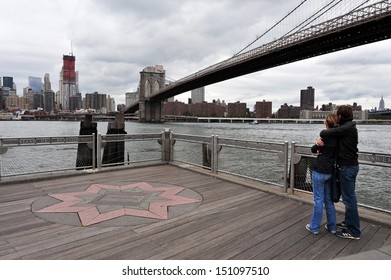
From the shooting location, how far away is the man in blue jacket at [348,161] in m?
3.63

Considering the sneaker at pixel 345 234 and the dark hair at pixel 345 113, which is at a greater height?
the dark hair at pixel 345 113

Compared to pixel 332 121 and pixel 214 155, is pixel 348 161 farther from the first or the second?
pixel 214 155

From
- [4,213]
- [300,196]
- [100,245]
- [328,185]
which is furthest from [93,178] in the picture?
[328,185]

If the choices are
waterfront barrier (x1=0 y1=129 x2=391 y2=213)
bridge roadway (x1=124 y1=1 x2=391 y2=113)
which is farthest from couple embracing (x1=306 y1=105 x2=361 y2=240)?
bridge roadway (x1=124 y1=1 x2=391 y2=113)

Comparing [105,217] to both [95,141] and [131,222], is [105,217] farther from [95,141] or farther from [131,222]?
[95,141]

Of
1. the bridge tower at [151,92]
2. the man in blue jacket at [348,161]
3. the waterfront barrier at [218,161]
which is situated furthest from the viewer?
the bridge tower at [151,92]

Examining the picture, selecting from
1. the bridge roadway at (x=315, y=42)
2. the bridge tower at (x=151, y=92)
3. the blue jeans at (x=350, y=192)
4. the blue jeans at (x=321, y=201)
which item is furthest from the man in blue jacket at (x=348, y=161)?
the bridge tower at (x=151, y=92)

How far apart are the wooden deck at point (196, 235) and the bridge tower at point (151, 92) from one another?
242 ft

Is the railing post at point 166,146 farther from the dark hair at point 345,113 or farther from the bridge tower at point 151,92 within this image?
the bridge tower at point 151,92

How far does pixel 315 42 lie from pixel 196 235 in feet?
120

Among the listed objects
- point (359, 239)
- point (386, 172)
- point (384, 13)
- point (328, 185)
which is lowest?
point (386, 172)

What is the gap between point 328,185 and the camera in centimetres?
385

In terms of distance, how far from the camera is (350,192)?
3676 mm

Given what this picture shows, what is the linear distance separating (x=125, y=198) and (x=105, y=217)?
94cm
